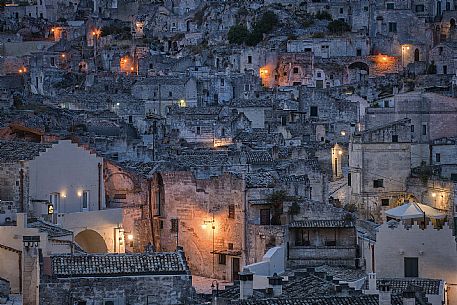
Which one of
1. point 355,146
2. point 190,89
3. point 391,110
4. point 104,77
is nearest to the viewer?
point 355,146

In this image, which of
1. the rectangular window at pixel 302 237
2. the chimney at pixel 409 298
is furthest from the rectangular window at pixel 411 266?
the chimney at pixel 409 298

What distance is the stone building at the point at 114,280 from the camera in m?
32.7

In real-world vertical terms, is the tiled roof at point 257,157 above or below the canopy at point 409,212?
above

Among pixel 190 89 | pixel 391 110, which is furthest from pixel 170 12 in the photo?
pixel 391 110

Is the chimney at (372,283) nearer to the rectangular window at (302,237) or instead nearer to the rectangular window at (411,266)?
the rectangular window at (411,266)

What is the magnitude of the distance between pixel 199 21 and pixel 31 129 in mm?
49806

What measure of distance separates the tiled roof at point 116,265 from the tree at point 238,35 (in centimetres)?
6212

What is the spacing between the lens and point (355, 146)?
61188mm

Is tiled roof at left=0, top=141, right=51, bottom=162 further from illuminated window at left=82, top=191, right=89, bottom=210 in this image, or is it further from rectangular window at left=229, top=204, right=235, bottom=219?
rectangular window at left=229, top=204, right=235, bottom=219

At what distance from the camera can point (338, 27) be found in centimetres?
9431

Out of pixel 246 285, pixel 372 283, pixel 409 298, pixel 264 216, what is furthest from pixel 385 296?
pixel 264 216

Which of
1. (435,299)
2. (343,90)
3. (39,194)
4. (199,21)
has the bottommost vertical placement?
(435,299)

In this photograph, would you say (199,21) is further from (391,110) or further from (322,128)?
(391,110)

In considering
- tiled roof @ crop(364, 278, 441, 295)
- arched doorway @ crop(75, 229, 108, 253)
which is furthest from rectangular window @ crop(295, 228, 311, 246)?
tiled roof @ crop(364, 278, 441, 295)
